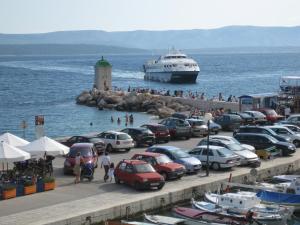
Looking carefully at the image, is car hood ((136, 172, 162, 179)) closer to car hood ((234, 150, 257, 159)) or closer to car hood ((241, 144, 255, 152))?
car hood ((234, 150, 257, 159))

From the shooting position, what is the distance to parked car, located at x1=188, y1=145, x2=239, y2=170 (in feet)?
89.6

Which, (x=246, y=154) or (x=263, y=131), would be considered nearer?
(x=246, y=154)

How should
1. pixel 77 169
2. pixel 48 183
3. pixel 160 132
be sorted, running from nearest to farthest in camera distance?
pixel 48 183
pixel 77 169
pixel 160 132

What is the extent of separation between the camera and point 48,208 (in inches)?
781

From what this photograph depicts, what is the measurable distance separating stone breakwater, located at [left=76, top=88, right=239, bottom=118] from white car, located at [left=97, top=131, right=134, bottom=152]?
77.6ft

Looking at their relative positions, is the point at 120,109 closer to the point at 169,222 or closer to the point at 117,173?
the point at 117,173

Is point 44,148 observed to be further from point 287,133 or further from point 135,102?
point 135,102

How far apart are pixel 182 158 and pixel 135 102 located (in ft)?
142

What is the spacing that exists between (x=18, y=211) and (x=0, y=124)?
43632 millimetres

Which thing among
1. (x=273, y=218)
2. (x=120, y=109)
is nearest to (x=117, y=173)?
(x=273, y=218)

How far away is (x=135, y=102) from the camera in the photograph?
69625mm

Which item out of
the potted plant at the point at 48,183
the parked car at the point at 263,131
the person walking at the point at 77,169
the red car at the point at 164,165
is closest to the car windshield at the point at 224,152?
the red car at the point at 164,165

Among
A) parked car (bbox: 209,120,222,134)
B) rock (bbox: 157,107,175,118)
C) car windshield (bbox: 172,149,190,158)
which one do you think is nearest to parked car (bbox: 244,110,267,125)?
parked car (bbox: 209,120,222,134)

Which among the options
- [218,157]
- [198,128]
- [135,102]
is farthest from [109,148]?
[135,102]
